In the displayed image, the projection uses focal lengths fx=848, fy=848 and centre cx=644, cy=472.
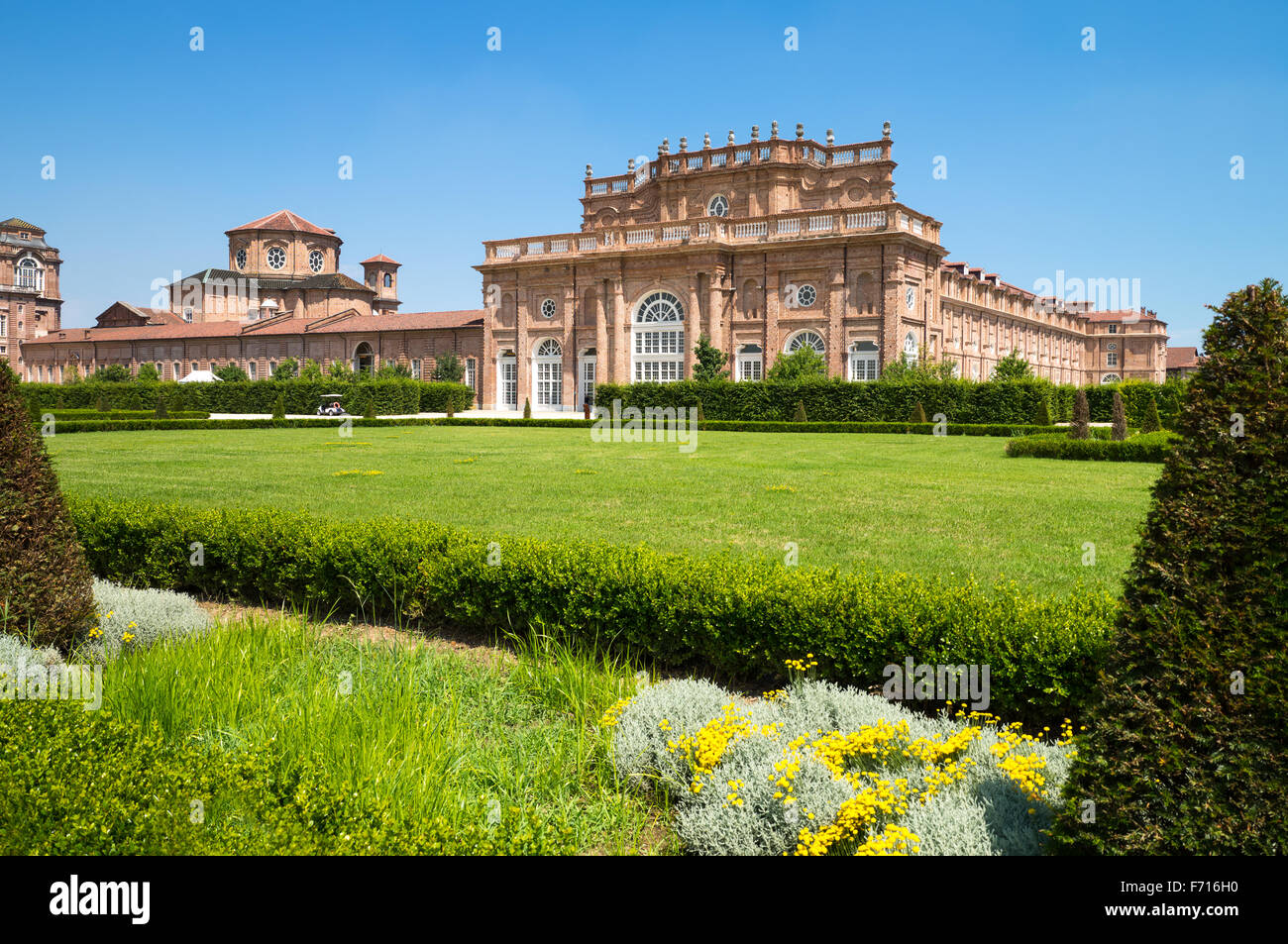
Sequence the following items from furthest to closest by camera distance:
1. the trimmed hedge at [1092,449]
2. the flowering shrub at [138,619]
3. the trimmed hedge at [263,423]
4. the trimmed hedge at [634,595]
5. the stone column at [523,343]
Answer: the stone column at [523,343]
the trimmed hedge at [263,423]
the trimmed hedge at [1092,449]
the flowering shrub at [138,619]
the trimmed hedge at [634,595]

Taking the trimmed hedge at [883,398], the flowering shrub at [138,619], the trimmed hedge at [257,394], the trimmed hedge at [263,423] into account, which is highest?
the trimmed hedge at [257,394]

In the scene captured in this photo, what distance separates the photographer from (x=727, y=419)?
3506 centimetres

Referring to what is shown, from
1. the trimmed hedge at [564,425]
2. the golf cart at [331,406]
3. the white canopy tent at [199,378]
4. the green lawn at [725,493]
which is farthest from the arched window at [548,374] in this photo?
the green lawn at [725,493]

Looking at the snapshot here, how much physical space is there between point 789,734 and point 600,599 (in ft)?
6.35

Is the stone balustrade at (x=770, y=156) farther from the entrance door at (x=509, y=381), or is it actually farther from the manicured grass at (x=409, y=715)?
the manicured grass at (x=409, y=715)

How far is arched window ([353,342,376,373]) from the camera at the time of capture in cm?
5853

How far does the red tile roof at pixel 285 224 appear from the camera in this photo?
2921 inches

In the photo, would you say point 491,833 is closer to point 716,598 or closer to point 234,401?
point 716,598

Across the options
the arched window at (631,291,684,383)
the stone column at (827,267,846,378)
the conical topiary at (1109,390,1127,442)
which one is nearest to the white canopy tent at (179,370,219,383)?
the arched window at (631,291,684,383)

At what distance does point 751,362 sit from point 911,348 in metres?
7.59

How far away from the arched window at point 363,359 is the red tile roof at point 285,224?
22372 mm

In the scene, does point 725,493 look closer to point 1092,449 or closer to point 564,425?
point 1092,449

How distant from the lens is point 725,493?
12203 millimetres

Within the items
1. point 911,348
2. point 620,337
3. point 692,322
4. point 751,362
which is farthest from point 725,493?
point 620,337
